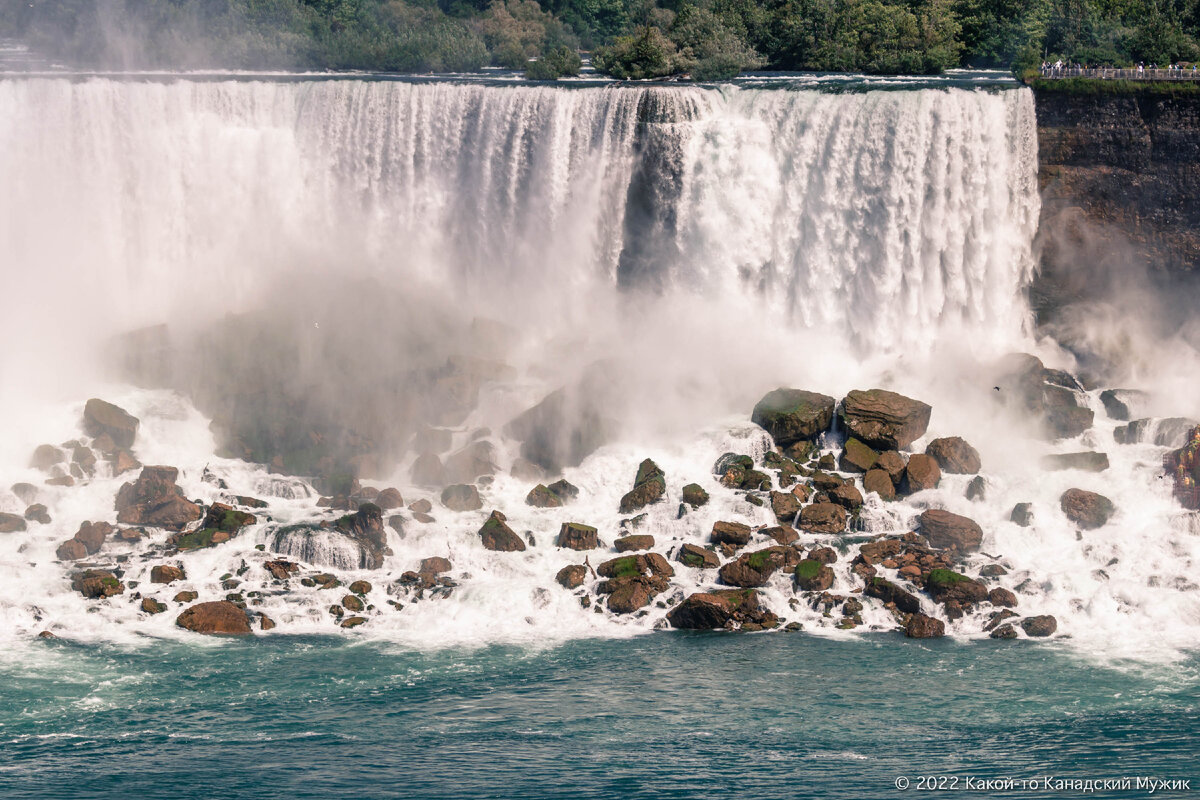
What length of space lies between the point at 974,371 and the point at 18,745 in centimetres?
3181

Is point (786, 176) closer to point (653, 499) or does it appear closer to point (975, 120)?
point (975, 120)

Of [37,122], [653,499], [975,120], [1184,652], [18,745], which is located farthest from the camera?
[37,122]

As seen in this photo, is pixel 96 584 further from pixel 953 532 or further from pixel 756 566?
pixel 953 532

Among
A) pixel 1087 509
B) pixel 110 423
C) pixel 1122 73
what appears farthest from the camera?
pixel 1122 73

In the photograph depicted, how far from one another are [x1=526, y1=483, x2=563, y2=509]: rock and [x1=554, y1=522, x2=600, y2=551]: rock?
2610 millimetres

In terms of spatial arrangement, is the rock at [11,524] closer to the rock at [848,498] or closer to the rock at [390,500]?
the rock at [390,500]

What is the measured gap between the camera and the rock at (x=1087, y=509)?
1721 inches

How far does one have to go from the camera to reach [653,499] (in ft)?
149

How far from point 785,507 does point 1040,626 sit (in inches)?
323

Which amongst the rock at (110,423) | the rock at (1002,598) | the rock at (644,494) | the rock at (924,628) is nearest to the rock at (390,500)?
the rock at (644,494)

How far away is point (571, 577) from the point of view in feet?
136

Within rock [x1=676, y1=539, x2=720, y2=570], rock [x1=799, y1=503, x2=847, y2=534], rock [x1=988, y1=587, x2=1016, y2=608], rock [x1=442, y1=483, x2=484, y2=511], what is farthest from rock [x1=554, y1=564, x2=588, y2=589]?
rock [x1=988, y1=587, x2=1016, y2=608]

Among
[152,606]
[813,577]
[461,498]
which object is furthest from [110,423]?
[813,577]

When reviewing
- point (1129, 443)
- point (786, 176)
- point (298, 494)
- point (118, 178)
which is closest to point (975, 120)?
point (786, 176)
